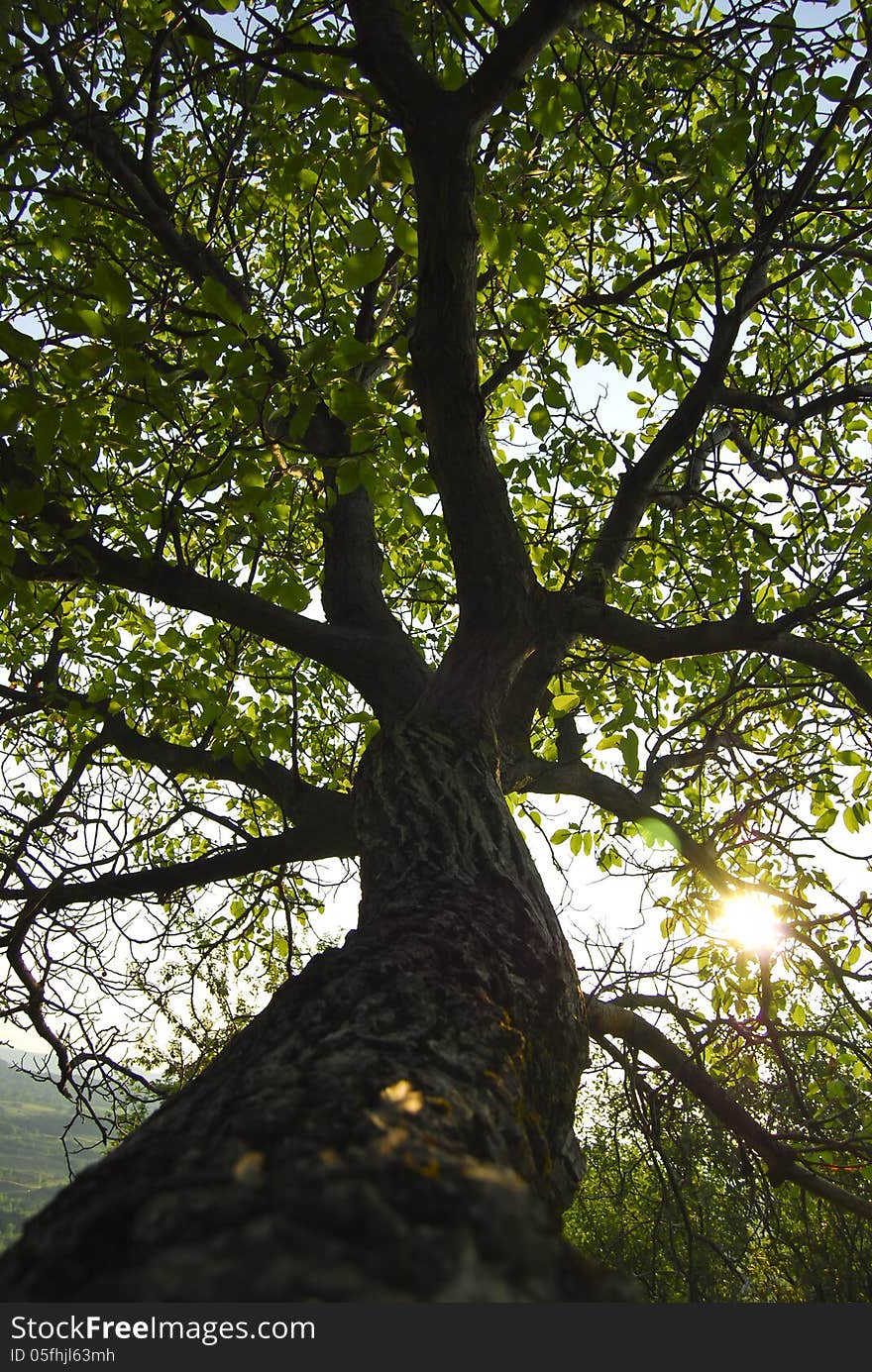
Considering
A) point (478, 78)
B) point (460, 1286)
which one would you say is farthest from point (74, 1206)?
point (478, 78)

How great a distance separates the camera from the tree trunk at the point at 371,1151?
83 centimetres

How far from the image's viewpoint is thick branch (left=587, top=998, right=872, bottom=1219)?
380 centimetres

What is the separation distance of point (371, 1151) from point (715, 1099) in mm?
3786

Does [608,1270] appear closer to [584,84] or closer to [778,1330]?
[778,1330]

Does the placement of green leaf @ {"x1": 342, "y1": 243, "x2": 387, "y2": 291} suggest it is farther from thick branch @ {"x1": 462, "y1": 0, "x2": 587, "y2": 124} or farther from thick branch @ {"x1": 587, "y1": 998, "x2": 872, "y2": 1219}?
thick branch @ {"x1": 587, "y1": 998, "x2": 872, "y2": 1219}

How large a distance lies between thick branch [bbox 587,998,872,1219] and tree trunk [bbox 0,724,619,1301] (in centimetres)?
179

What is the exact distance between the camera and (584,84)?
420 cm

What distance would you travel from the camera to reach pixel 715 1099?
4004 millimetres

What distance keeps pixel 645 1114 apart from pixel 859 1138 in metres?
1.13

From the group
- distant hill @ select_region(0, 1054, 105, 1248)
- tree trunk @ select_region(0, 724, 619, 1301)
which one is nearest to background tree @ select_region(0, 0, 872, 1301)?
tree trunk @ select_region(0, 724, 619, 1301)

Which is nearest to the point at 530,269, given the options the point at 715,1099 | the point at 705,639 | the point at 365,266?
the point at 365,266

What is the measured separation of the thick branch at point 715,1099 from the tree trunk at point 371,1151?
5.89 feet

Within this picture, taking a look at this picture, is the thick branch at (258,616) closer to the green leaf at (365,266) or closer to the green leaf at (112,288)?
the green leaf at (112,288)

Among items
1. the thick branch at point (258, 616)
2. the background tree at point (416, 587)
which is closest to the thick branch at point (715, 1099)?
the background tree at point (416, 587)
